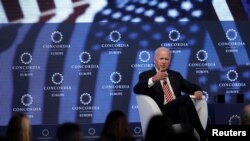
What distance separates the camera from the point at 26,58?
8.30 meters

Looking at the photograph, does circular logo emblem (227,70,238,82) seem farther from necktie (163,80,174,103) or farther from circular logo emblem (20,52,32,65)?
circular logo emblem (20,52,32,65)

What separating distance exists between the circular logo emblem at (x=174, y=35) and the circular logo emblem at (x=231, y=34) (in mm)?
695

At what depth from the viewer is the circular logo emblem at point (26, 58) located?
8281mm

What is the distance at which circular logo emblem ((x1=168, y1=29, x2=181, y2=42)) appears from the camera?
333 inches

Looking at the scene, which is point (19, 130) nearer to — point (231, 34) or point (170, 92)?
point (170, 92)

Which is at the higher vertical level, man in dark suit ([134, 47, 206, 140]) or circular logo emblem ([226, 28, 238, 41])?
circular logo emblem ([226, 28, 238, 41])

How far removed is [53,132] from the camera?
27.1 ft

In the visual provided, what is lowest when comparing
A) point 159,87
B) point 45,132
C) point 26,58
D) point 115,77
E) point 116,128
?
point 45,132

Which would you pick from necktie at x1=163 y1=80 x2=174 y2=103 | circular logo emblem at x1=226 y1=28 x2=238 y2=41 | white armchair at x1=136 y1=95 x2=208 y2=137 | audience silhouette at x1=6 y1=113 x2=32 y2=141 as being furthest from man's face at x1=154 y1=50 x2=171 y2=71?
Result: audience silhouette at x1=6 y1=113 x2=32 y2=141

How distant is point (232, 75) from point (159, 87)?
202 cm

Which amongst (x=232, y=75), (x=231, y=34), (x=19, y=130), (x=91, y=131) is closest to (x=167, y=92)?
(x=91, y=131)

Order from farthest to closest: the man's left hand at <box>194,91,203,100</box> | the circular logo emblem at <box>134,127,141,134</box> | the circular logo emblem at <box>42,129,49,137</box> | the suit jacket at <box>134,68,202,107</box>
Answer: the circular logo emblem at <box>134,127,141,134</box>, the circular logo emblem at <box>42,129,49,137</box>, the suit jacket at <box>134,68,202,107</box>, the man's left hand at <box>194,91,203,100</box>

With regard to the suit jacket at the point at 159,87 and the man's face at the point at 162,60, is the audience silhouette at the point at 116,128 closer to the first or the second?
the suit jacket at the point at 159,87

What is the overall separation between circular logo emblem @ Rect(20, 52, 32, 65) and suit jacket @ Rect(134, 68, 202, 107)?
6.82 feet
